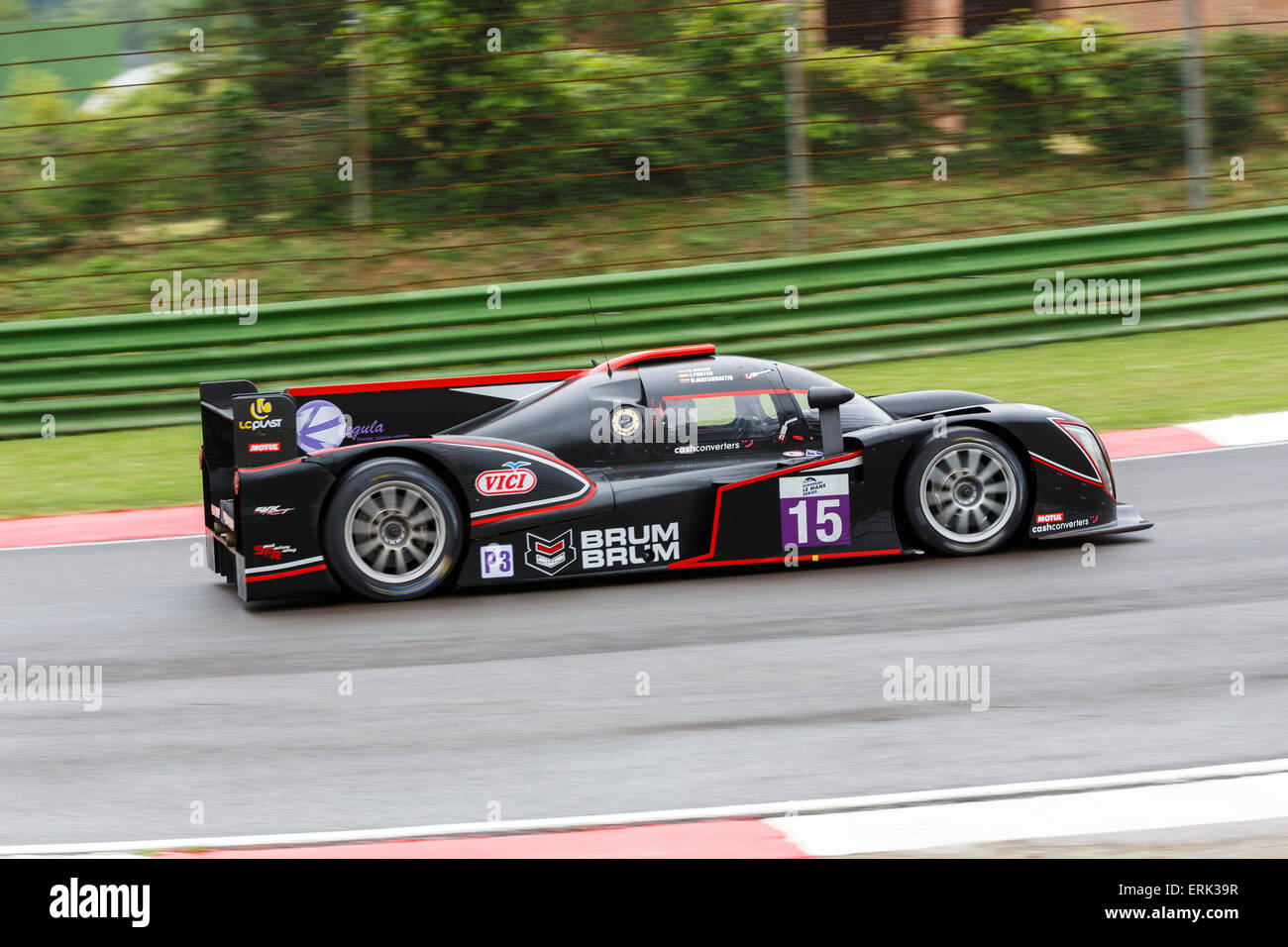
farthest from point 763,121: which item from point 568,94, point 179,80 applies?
point 179,80

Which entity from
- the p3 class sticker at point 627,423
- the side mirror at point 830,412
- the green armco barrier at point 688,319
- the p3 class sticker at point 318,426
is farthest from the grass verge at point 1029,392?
the side mirror at point 830,412

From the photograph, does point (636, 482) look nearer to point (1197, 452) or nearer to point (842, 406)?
point (842, 406)

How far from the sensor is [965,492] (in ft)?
27.7

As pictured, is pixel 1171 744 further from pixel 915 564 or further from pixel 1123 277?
pixel 1123 277

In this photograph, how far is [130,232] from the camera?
673 inches

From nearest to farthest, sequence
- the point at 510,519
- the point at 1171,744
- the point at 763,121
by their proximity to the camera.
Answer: the point at 1171,744
the point at 510,519
the point at 763,121

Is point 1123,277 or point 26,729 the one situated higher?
point 1123,277

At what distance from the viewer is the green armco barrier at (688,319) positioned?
14.7 meters

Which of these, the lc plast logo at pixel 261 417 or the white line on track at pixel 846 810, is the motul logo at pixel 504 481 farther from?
the white line on track at pixel 846 810

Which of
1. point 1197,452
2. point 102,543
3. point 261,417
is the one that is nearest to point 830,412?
point 261,417

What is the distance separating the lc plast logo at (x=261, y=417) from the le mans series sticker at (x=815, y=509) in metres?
2.68

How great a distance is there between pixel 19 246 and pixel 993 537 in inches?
500

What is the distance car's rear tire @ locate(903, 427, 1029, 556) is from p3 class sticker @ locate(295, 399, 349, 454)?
10.5 ft

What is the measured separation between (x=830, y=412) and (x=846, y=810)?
3.68 m
